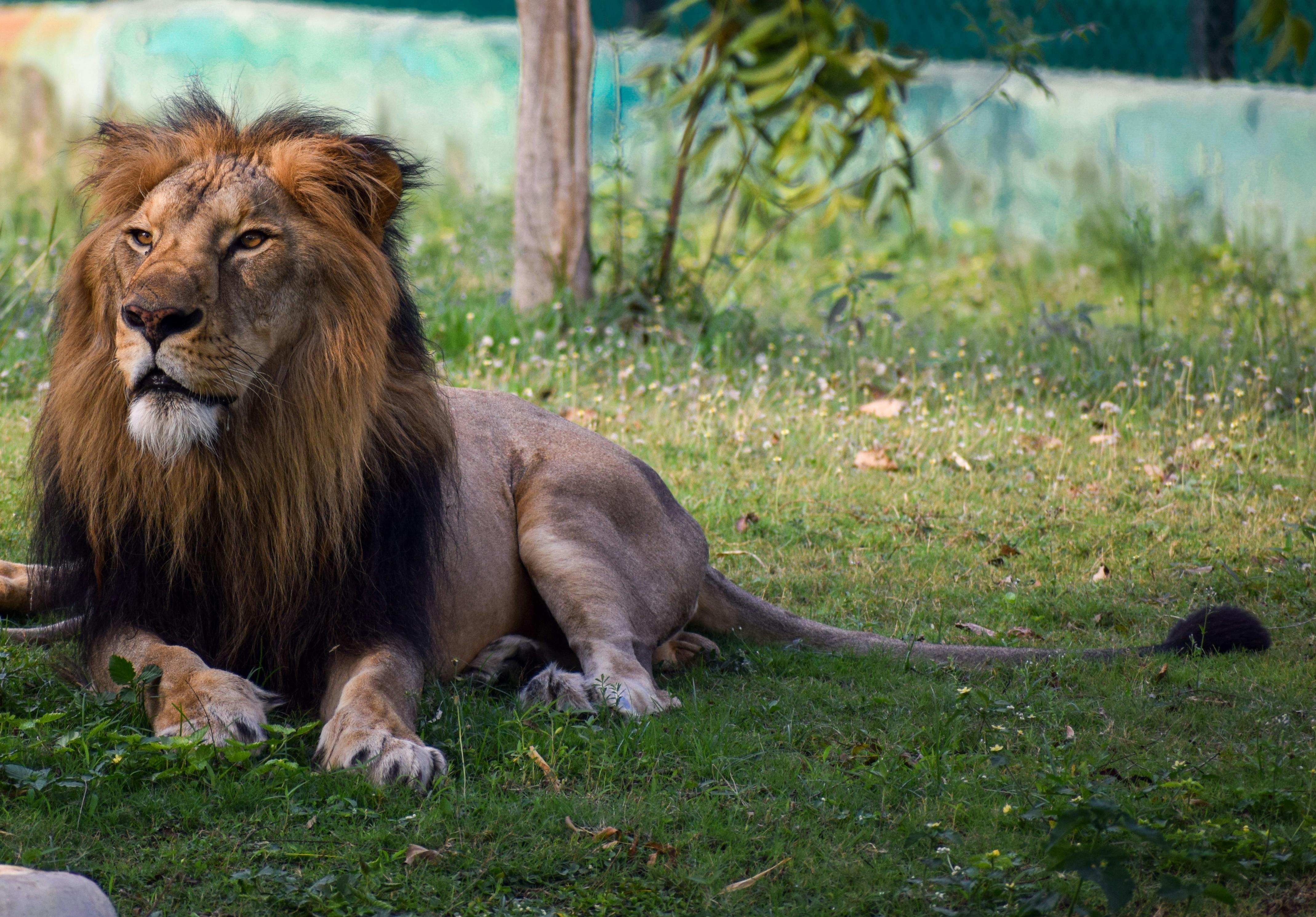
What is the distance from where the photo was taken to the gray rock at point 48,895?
1.92m

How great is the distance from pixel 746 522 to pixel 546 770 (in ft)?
8.67

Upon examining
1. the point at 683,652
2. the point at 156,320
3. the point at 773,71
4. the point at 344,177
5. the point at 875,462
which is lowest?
the point at 683,652

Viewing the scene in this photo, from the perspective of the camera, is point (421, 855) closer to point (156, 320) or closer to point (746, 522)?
point (156, 320)

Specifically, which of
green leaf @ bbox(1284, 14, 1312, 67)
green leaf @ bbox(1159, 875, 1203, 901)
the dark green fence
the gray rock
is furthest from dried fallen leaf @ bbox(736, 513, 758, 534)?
the dark green fence

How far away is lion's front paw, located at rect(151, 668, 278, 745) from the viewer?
2.89 meters

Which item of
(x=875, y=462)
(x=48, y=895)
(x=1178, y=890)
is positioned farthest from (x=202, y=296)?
(x=875, y=462)

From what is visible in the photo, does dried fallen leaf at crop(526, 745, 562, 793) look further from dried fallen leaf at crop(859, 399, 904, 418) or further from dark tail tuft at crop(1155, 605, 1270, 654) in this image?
dried fallen leaf at crop(859, 399, 904, 418)

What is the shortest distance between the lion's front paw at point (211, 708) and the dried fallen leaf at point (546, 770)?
57cm

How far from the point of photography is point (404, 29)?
36.8 ft

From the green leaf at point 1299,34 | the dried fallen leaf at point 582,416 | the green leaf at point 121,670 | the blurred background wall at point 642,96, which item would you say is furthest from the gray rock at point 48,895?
the blurred background wall at point 642,96

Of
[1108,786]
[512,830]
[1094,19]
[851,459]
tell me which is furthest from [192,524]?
[1094,19]

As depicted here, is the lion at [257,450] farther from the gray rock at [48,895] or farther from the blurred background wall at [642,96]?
the blurred background wall at [642,96]

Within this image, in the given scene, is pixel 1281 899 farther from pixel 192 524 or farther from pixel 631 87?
pixel 631 87

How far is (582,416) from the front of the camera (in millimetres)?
6500
